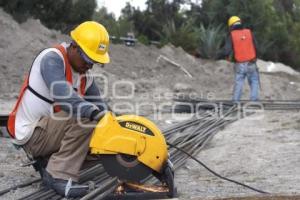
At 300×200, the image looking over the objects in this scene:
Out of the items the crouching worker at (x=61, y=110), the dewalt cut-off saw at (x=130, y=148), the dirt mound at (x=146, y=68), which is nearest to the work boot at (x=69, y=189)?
the crouching worker at (x=61, y=110)

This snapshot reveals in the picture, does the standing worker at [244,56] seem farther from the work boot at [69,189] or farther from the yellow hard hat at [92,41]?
the work boot at [69,189]

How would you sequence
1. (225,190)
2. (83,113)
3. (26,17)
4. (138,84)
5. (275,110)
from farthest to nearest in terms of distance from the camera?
(26,17) < (138,84) < (275,110) < (225,190) < (83,113)

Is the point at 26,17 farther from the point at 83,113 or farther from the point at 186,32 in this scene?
the point at 83,113

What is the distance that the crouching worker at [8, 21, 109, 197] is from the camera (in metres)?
5.05

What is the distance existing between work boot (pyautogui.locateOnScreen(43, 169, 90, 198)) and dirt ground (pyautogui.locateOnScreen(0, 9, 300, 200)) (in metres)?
0.27

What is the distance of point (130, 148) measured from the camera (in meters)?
4.93

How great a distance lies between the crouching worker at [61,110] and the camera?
5.05m

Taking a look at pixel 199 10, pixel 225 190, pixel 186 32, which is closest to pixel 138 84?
pixel 186 32

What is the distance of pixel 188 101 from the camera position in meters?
12.5

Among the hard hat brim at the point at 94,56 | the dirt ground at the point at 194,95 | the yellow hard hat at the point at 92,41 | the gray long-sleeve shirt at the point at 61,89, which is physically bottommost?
the dirt ground at the point at 194,95

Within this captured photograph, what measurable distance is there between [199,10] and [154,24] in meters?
2.92

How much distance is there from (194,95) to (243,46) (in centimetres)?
259

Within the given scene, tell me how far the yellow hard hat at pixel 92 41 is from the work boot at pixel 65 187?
3.39 feet

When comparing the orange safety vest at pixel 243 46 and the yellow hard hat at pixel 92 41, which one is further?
the orange safety vest at pixel 243 46
